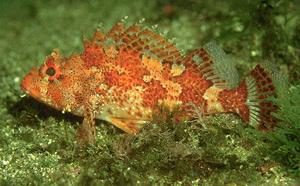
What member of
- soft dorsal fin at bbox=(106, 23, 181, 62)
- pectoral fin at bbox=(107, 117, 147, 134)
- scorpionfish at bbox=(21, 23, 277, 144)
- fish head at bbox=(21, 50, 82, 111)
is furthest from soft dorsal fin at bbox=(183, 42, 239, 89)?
fish head at bbox=(21, 50, 82, 111)

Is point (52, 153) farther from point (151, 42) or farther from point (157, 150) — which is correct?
point (151, 42)

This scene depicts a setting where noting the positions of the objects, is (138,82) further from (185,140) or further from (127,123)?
(185,140)

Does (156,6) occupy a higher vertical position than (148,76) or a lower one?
higher

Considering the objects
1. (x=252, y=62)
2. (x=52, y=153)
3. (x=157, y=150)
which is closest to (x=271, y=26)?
(x=252, y=62)

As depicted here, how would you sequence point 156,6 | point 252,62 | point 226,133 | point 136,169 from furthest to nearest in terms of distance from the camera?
point 156,6
point 252,62
point 226,133
point 136,169

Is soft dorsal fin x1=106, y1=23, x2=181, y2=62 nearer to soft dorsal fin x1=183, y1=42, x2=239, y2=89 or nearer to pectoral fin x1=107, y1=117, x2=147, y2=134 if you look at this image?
soft dorsal fin x1=183, y1=42, x2=239, y2=89

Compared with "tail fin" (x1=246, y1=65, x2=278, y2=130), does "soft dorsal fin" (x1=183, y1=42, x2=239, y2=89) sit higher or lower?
higher

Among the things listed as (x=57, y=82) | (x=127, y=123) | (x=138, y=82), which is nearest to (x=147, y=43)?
(x=138, y=82)
